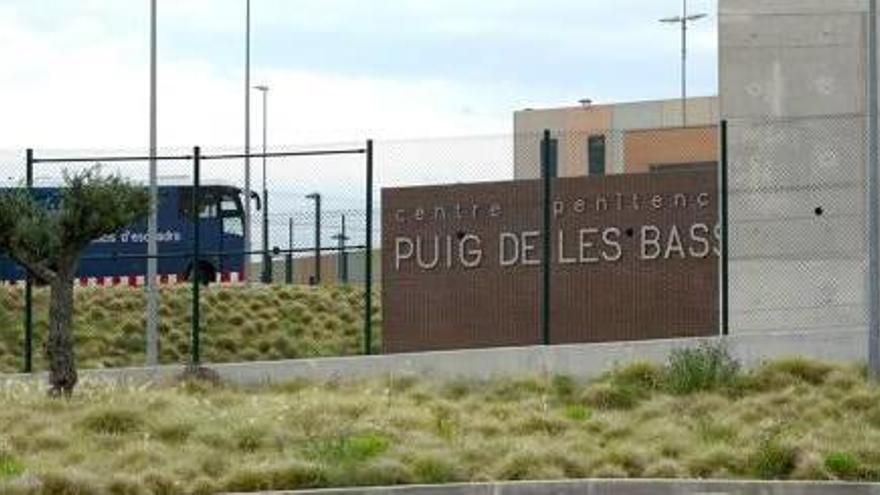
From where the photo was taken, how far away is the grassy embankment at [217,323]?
32.1 metres

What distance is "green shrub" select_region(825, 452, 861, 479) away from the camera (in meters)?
16.2

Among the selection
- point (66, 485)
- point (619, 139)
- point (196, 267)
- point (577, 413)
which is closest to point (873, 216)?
point (577, 413)

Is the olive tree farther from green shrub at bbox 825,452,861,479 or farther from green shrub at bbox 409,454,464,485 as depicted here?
green shrub at bbox 825,452,861,479

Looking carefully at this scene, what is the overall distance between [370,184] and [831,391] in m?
7.41

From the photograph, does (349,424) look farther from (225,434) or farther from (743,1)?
(743,1)

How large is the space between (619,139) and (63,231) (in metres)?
22.5

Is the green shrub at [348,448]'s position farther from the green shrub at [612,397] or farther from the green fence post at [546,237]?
the green fence post at [546,237]

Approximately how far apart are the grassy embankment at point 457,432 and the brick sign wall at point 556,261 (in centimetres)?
582

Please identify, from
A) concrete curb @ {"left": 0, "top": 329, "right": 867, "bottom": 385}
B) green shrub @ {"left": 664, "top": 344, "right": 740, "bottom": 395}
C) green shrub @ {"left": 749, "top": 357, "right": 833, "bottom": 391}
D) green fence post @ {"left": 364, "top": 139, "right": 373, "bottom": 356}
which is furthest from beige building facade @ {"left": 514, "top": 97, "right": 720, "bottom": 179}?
green shrub @ {"left": 749, "top": 357, "right": 833, "bottom": 391}

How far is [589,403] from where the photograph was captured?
1994 centimetres

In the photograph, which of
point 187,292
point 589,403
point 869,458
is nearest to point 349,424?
point 589,403

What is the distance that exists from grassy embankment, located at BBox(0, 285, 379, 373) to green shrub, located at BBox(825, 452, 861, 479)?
15.1 m

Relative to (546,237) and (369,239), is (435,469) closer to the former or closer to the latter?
(546,237)

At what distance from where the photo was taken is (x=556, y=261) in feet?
90.5
